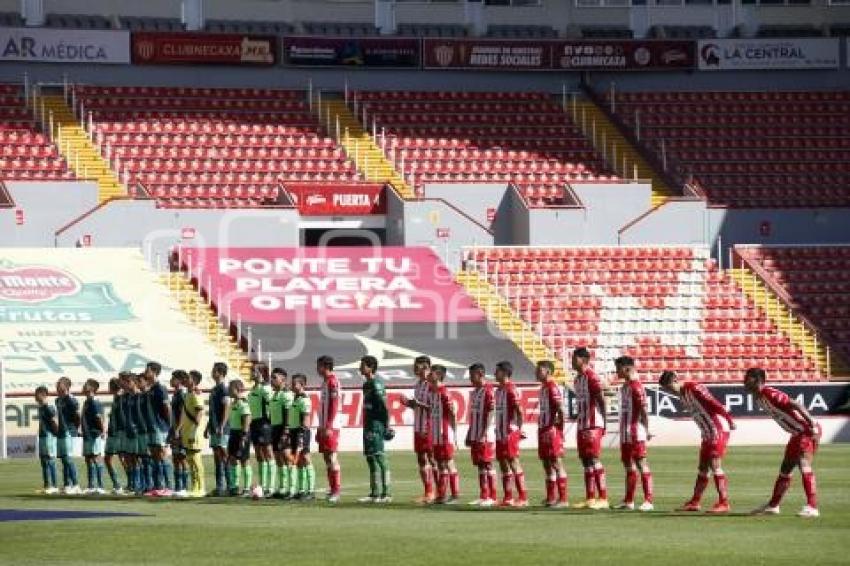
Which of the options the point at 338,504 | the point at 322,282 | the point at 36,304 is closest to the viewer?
the point at 338,504

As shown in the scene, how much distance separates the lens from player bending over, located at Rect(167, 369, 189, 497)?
2948 centimetres

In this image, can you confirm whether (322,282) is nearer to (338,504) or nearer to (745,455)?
(745,455)

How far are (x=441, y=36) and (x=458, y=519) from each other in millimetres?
38305

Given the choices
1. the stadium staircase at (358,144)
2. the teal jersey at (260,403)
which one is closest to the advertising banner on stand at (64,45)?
the stadium staircase at (358,144)

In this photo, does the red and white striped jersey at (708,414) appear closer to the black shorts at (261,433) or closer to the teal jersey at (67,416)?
the black shorts at (261,433)

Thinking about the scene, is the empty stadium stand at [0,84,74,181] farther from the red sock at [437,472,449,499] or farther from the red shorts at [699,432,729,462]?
the red shorts at [699,432,729,462]

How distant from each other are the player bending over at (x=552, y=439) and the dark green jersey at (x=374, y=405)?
2.29m

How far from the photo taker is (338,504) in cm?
2709

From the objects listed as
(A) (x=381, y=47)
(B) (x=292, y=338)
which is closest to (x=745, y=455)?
(B) (x=292, y=338)

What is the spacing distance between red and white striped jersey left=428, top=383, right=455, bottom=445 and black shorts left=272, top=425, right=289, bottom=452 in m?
2.07

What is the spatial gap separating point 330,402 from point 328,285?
80.8 feet

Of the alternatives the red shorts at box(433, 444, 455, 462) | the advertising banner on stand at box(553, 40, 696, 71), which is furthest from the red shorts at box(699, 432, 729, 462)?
the advertising banner on stand at box(553, 40, 696, 71)

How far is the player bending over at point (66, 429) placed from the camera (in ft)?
102

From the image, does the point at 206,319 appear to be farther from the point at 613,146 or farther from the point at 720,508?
the point at 720,508
